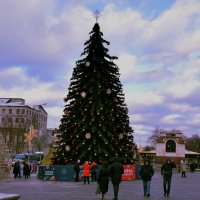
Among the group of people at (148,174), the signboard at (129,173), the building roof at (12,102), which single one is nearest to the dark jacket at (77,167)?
the signboard at (129,173)

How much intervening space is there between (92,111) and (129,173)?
6388 millimetres

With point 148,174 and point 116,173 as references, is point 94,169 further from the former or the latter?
point 116,173

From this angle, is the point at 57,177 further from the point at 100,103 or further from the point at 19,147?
the point at 19,147

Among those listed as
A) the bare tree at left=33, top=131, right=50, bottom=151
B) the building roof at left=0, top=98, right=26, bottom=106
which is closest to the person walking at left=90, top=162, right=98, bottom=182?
the bare tree at left=33, top=131, right=50, bottom=151

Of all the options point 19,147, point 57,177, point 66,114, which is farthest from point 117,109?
point 19,147

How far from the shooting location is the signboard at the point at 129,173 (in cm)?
3972

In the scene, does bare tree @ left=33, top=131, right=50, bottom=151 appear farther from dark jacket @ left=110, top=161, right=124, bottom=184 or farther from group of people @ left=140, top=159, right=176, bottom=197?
dark jacket @ left=110, top=161, right=124, bottom=184

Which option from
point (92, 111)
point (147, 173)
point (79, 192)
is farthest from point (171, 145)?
point (147, 173)

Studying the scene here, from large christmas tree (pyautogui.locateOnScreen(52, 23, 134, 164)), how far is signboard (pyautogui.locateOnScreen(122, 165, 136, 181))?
0.92 meters

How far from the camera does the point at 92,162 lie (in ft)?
121

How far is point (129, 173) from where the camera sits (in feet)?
132

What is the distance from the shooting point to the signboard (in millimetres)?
39719

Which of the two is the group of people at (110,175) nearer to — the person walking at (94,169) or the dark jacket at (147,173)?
the dark jacket at (147,173)

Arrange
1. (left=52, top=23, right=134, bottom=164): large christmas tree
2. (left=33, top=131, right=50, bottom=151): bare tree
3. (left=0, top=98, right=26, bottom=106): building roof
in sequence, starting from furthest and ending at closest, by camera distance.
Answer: (left=0, top=98, right=26, bottom=106): building roof, (left=33, top=131, right=50, bottom=151): bare tree, (left=52, top=23, right=134, bottom=164): large christmas tree
